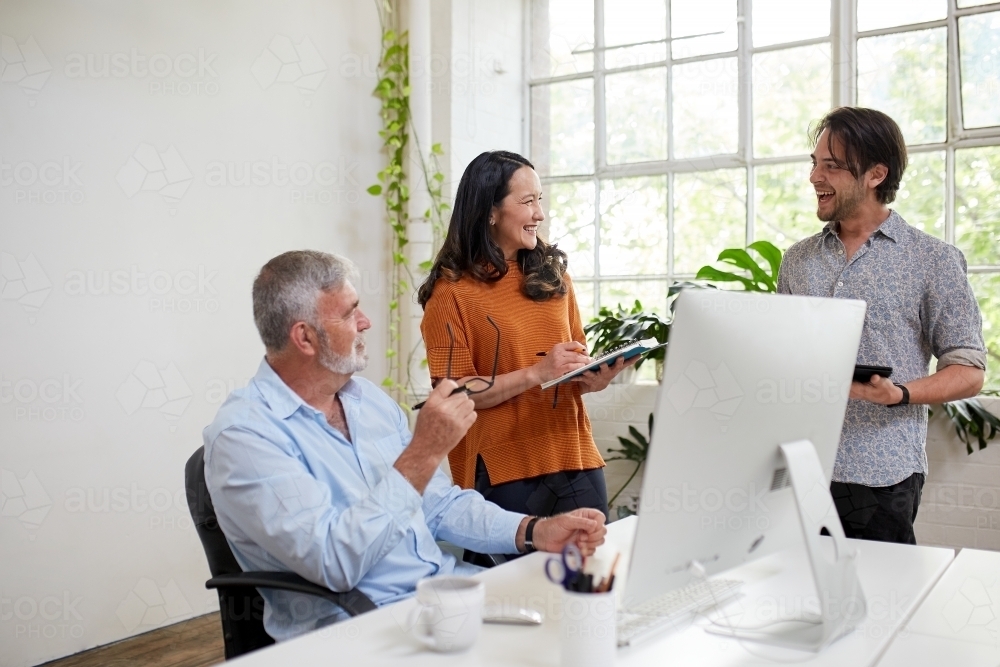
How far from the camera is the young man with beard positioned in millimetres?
2236

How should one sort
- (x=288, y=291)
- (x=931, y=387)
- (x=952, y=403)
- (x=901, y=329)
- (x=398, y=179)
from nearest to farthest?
(x=288, y=291)
(x=931, y=387)
(x=901, y=329)
(x=952, y=403)
(x=398, y=179)

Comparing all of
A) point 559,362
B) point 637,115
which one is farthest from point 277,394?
point 637,115

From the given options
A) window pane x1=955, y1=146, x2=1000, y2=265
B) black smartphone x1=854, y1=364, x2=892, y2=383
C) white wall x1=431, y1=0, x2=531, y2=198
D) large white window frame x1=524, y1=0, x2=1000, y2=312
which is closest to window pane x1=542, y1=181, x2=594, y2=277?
large white window frame x1=524, y1=0, x2=1000, y2=312

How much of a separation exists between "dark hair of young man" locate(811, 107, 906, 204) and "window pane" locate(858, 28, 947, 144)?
5.44ft

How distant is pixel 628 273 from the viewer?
15.0 feet

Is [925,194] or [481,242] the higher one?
[925,194]

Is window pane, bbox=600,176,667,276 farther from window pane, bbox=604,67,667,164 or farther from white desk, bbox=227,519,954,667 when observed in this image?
white desk, bbox=227,519,954,667

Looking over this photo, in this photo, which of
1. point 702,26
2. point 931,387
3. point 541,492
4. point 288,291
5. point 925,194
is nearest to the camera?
point 288,291

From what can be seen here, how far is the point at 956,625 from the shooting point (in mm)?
1495

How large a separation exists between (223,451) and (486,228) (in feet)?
3.45

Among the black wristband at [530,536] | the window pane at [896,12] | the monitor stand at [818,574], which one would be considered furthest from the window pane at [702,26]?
the monitor stand at [818,574]

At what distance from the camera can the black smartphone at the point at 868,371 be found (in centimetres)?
194

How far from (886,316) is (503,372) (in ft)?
3.20

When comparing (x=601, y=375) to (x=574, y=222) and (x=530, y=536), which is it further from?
(x=574, y=222)
